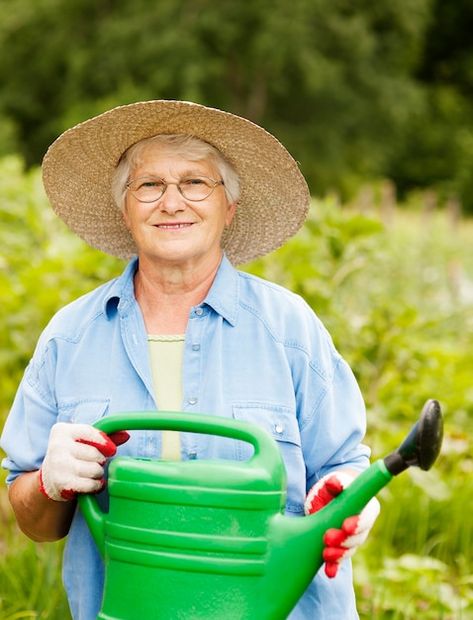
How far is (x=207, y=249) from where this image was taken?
221 cm

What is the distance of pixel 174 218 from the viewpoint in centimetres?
216

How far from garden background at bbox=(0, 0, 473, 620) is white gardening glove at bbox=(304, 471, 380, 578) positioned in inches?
41.3

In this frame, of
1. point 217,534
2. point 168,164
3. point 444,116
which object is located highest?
point 444,116

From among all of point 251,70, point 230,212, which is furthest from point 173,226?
point 251,70

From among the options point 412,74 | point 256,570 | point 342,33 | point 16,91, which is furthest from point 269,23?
point 256,570

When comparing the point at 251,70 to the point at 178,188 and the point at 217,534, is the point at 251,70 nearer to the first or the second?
the point at 178,188

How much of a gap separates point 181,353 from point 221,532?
1.56 feet

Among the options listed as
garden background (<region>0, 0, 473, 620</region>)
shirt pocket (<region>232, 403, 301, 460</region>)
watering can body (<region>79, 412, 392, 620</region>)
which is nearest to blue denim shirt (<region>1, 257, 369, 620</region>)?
shirt pocket (<region>232, 403, 301, 460</region>)

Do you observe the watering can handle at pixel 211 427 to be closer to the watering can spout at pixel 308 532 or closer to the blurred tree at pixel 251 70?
the watering can spout at pixel 308 532

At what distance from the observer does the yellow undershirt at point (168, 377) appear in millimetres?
2117

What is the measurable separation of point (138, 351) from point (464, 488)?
2107mm

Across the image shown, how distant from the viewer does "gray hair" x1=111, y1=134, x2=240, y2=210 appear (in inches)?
87.4

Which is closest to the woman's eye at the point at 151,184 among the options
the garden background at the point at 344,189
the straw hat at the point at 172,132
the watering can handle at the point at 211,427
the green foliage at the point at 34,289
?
the straw hat at the point at 172,132

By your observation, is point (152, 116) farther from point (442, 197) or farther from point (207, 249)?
point (442, 197)
